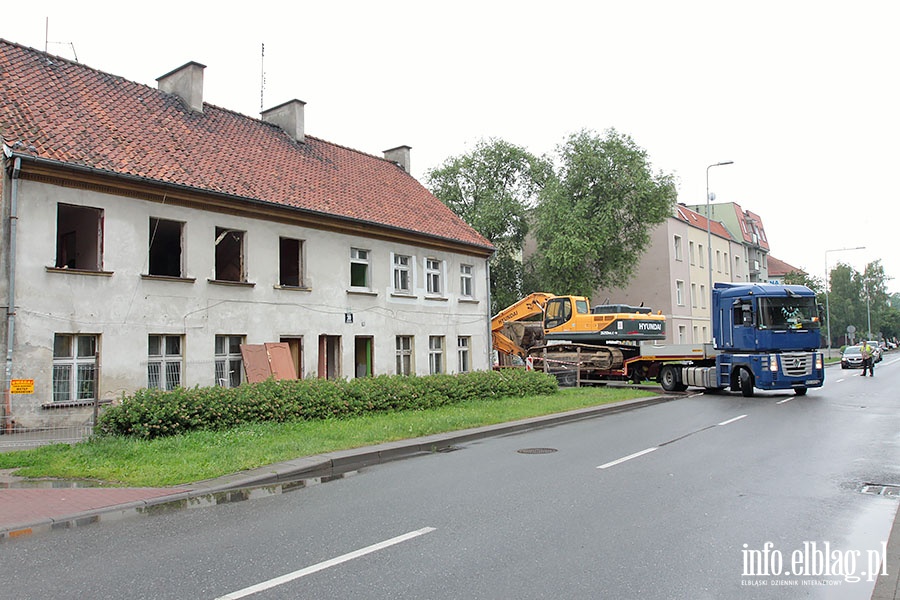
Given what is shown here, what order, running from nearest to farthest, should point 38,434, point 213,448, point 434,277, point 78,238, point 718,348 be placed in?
point 213,448 → point 38,434 → point 78,238 → point 718,348 → point 434,277

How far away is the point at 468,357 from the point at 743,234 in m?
51.2

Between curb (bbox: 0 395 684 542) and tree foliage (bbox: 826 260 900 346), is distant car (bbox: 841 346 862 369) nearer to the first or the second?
tree foliage (bbox: 826 260 900 346)

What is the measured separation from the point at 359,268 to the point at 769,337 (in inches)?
517

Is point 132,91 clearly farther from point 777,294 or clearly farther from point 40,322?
point 777,294

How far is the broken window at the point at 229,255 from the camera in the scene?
60.2 ft

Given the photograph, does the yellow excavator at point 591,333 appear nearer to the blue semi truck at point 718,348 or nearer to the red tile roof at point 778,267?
the blue semi truck at point 718,348

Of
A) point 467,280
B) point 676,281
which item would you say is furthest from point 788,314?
point 676,281

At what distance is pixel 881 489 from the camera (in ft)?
25.4

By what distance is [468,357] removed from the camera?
2577 cm

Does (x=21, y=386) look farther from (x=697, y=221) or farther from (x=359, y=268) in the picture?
(x=697, y=221)

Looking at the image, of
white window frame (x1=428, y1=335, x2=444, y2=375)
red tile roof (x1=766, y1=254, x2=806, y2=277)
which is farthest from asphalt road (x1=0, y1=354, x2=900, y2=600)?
red tile roof (x1=766, y1=254, x2=806, y2=277)

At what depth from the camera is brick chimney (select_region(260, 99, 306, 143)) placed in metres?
24.3

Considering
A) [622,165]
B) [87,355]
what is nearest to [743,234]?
[622,165]

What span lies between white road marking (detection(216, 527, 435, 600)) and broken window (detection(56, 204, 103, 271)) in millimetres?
12385
